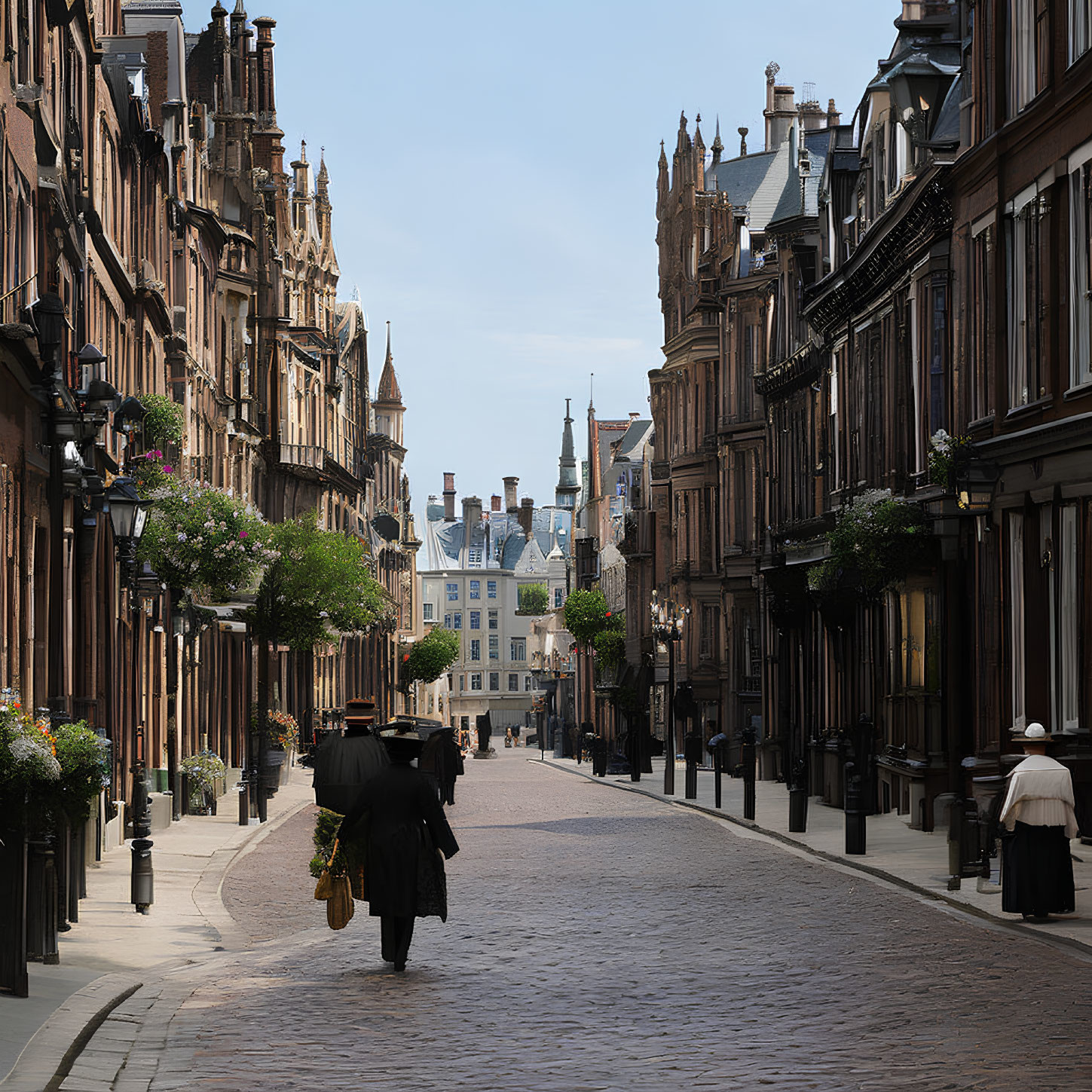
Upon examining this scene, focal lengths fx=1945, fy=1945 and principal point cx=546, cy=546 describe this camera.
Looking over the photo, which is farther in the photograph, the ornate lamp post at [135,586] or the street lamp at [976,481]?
the street lamp at [976,481]

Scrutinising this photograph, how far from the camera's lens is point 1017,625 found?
2538 centimetres

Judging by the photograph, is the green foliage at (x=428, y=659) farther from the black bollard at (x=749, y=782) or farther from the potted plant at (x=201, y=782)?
the black bollard at (x=749, y=782)

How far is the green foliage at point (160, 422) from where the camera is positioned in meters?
33.9

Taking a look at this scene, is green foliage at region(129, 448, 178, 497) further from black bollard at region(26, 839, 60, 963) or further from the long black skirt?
the long black skirt

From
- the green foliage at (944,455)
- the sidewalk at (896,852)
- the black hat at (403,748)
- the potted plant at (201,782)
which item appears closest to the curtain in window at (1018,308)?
the green foliage at (944,455)

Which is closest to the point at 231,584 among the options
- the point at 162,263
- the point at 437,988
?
the point at 162,263

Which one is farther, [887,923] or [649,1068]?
[887,923]

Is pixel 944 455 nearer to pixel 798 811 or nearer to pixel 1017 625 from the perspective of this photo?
pixel 1017 625

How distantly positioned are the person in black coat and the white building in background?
13514 cm

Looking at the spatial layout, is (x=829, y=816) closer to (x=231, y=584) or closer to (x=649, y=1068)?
(x=231, y=584)

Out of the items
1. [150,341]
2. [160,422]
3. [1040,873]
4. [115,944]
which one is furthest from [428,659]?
[115,944]

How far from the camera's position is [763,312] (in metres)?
54.8

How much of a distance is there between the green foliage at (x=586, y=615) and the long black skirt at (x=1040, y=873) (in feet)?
228

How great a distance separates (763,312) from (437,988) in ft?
141
